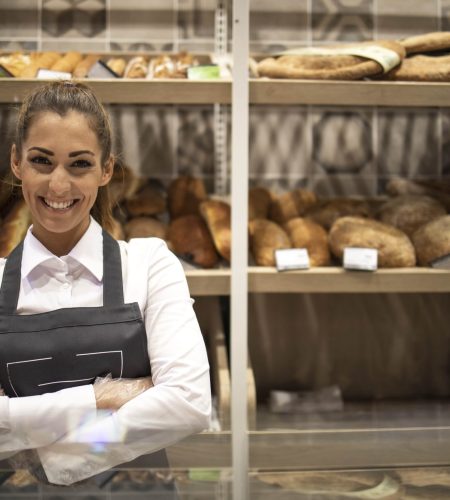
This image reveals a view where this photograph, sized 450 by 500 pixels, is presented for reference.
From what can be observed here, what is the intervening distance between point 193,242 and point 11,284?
86cm

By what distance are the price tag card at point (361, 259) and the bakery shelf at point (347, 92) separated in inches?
17.1

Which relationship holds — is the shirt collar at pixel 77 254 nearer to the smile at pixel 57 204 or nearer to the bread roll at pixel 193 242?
the smile at pixel 57 204

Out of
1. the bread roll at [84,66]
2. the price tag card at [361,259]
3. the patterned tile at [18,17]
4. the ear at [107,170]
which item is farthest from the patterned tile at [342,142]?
the ear at [107,170]

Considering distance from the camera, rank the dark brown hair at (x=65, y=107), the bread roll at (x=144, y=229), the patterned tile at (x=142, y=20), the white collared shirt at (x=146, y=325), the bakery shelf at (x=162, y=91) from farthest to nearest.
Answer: the patterned tile at (x=142, y=20), the bread roll at (x=144, y=229), the bakery shelf at (x=162, y=91), the dark brown hair at (x=65, y=107), the white collared shirt at (x=146, y=325)

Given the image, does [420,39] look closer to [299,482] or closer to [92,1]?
[92,1]

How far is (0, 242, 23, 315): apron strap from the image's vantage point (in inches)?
38.3

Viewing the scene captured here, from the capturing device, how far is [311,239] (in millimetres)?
1824

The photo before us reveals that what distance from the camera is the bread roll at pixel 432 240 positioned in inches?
68.9

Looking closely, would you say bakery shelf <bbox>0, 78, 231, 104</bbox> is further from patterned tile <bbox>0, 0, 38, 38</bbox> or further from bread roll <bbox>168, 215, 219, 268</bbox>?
patterned tile <bbox>0, 0, 38, 38</bbox>

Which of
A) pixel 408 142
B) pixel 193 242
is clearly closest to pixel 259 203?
pixel 193 242

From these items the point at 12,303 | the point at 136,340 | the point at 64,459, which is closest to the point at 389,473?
the point at 64,459

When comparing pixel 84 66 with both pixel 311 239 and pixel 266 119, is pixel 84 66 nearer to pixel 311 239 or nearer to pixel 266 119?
pixel 266 119

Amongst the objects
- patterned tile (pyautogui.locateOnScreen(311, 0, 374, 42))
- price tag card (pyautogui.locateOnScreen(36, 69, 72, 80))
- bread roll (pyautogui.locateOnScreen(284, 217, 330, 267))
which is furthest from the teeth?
patterned tile (pyautogui.locateOnScreen(311, 0, 374, 42))

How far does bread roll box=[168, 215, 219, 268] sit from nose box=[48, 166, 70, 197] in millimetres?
827
